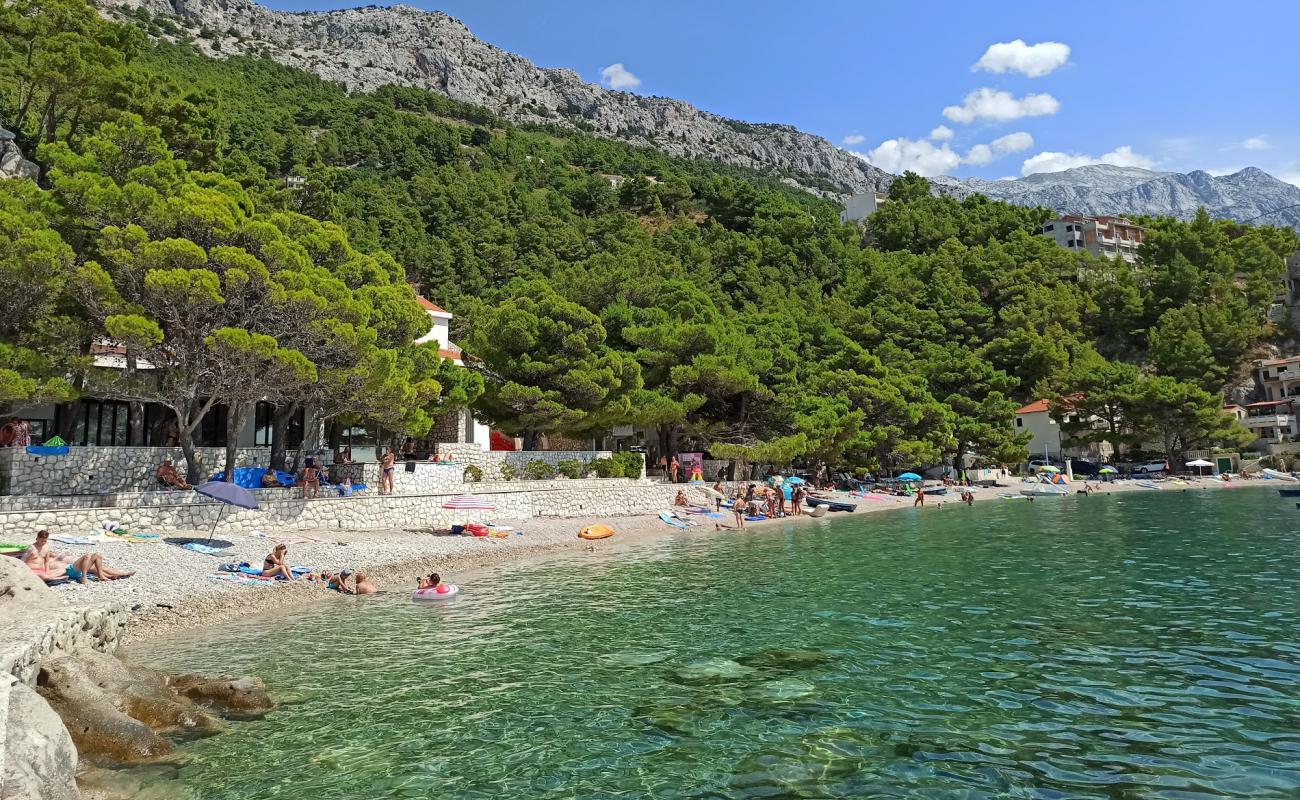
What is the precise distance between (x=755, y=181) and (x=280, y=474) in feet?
414

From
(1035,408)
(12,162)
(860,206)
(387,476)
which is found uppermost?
(860,206)

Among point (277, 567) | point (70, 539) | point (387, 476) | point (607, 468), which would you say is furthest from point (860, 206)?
point (70, 539)

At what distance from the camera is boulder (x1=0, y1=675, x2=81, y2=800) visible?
521 centimetres

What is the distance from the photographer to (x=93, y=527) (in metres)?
17.7

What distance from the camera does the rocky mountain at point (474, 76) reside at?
133 metres

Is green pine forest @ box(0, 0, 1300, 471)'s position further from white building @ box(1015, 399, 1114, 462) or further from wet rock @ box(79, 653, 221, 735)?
wet rock @ box(79, 653, 221, 735)

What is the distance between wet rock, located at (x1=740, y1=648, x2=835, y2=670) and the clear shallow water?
6 centimetres

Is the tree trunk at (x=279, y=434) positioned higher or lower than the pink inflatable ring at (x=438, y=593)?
higher

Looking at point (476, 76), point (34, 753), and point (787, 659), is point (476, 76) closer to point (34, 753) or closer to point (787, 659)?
point (787, 659)

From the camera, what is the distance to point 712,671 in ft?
31.5

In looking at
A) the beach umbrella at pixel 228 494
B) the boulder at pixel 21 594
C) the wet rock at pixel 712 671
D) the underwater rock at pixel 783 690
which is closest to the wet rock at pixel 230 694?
the boulder at pixel 21 594

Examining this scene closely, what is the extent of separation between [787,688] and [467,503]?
18.7 m

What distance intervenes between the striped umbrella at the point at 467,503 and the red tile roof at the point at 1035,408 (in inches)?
2159

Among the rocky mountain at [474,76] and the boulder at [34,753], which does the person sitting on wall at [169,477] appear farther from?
the rocky mountain at [474,76]
